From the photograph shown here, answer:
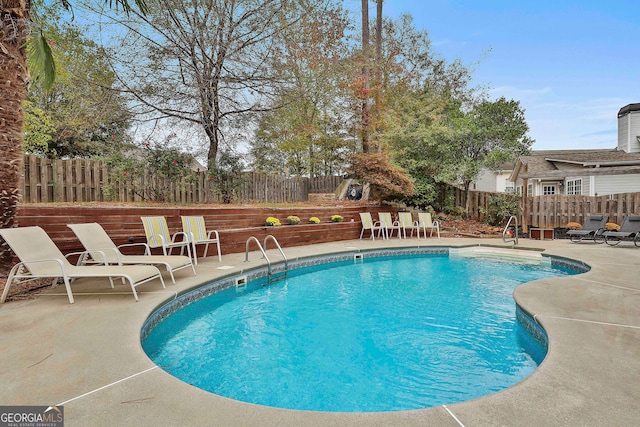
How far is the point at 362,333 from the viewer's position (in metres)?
3.55

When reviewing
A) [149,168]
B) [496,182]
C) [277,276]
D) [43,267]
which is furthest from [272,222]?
[496,182]

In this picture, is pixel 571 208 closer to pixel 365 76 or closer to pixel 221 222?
pixel 365 76

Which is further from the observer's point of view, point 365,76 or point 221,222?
point 365,76

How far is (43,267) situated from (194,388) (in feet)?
10.1

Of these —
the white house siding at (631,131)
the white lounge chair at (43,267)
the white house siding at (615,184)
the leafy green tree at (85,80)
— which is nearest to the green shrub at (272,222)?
the leafy green tree at (85,80)

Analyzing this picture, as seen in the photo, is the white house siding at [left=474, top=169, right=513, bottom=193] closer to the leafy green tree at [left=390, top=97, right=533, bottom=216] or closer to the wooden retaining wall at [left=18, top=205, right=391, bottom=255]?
the leafy green tree at [left=390, top=97, right=533, bottom=216]

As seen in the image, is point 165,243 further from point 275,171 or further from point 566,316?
point 275,171

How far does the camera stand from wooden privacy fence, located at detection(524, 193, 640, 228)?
10648 mm

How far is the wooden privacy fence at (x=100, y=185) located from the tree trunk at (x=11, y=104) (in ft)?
8.48

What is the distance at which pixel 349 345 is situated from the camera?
3240 mm

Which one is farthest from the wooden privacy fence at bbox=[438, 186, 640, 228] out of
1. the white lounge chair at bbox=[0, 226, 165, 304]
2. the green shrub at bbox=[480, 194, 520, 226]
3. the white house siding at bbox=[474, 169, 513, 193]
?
the white house siding at bbox=[474, 169, 513, 193]

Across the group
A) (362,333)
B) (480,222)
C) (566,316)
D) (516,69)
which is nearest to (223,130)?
(362,333)

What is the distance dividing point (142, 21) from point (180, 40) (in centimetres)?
98
